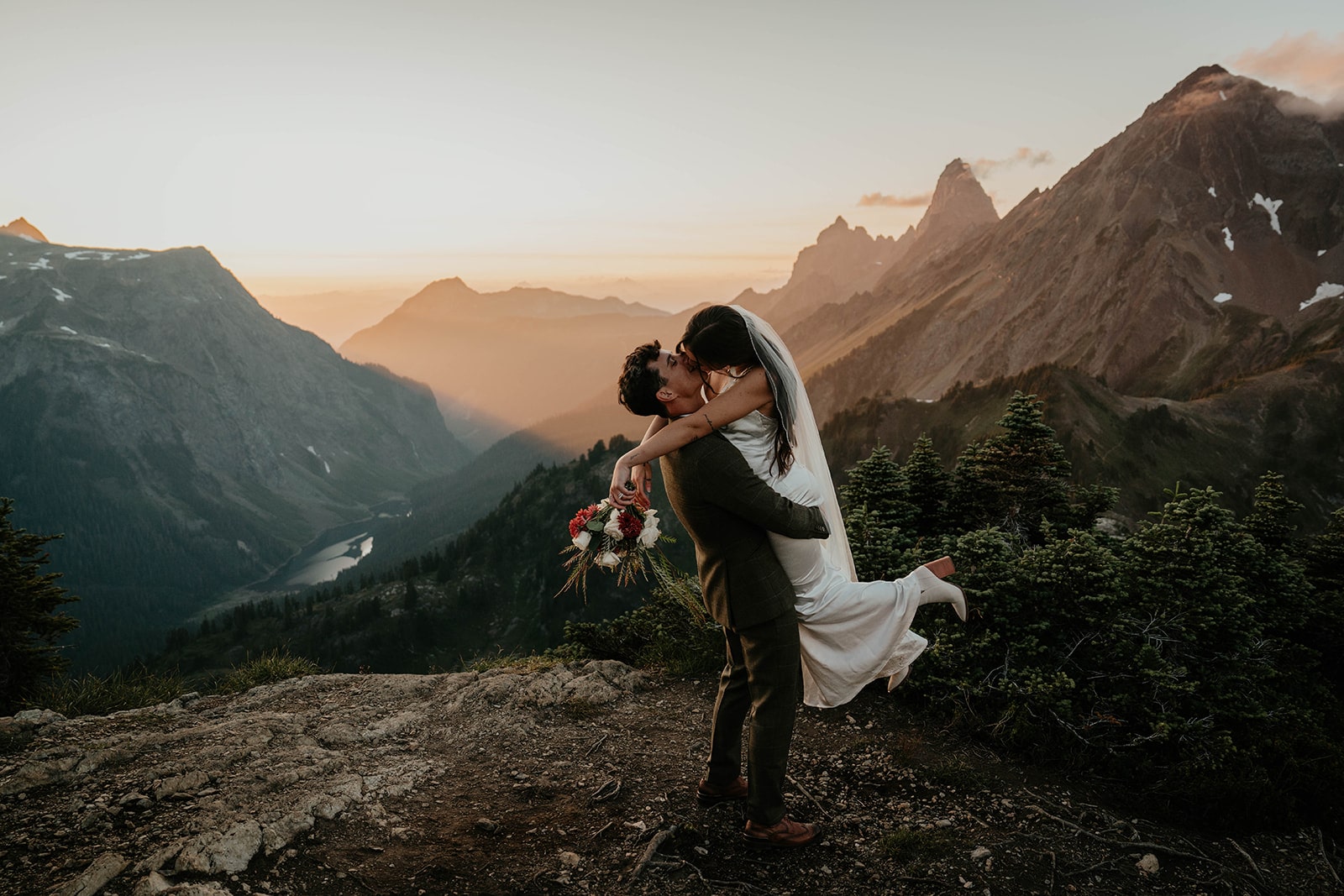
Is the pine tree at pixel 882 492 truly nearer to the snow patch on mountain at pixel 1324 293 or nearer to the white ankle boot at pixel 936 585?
the white ankle boot at pixel 936 585

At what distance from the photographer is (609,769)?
6.42 meters

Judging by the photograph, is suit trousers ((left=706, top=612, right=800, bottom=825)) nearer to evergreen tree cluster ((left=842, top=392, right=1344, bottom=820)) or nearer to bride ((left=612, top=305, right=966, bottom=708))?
bride ((left=612, top=305, right=966, bottom=708))

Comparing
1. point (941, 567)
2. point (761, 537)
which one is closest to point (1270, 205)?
point (941, 567)

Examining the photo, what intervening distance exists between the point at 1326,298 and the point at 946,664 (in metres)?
198

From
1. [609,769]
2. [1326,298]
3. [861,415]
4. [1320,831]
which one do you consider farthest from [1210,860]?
[1326,298]

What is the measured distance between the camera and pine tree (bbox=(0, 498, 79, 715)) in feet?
31.0

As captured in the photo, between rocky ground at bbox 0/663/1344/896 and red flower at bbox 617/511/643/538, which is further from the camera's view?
red flower at bbox 617/511/643/538

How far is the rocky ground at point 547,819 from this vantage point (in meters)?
4.75

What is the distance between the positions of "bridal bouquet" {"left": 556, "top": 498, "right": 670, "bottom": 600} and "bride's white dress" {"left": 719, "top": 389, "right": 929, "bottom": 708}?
127 centimetres

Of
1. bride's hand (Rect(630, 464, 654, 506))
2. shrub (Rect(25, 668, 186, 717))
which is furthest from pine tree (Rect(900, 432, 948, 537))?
shrub (Rect(25, 668, 186, 717))

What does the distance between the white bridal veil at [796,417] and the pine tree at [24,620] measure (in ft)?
34.3

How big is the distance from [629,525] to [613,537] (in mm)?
193

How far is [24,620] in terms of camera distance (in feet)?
32.9

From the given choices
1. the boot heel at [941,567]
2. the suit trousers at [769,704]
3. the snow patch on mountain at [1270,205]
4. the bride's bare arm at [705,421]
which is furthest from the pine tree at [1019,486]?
the snow patch on mountain at [1270,205]
